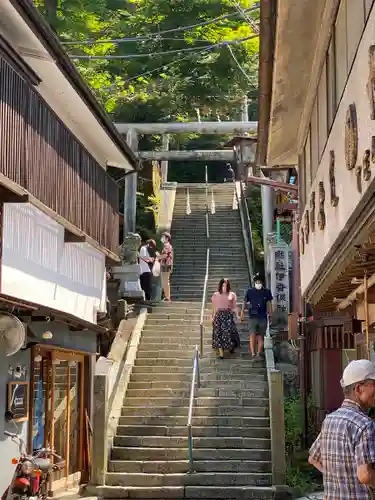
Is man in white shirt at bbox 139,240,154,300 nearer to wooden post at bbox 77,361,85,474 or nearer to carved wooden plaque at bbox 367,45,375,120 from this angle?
wooden post at bbox 77,361,85,474

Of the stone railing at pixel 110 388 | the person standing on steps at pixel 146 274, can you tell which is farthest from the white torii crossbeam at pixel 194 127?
the stone railing at pixel 110 388

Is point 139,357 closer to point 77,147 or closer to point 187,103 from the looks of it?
point 77,147

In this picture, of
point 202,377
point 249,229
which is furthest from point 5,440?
point 249,229

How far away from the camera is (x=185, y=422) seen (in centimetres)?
1752

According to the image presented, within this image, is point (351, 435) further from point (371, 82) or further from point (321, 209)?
point (321, 209)

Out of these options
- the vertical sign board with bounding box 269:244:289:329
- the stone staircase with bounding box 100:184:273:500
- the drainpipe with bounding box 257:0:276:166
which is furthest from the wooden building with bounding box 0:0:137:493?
the vertical sign board with bounding box 269:244:289:329

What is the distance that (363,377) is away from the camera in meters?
5.57

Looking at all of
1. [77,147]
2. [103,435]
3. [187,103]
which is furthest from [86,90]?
[187,103]

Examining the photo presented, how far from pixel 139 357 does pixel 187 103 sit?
1345 cm

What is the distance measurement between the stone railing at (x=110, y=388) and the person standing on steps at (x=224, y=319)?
225cm

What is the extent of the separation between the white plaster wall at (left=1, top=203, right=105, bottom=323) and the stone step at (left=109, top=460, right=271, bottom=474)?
3.21 meters

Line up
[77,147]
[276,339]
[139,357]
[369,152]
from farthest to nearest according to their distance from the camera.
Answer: [276,339], [139,357], [77,147], [369,152]

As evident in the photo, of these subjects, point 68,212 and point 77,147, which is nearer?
point 68,212

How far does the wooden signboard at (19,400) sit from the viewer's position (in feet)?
39.5
